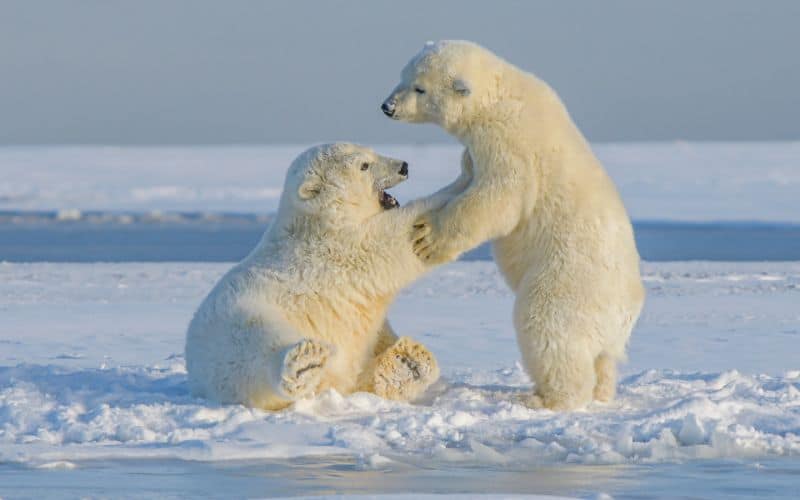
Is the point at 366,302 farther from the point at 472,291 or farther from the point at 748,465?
the point at 472,291

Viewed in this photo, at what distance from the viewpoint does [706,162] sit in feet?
122

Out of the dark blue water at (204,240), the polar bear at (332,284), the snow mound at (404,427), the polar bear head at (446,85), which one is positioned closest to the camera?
the snow mound at (404,427)

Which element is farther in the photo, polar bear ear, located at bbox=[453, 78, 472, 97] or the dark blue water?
the dark blue water

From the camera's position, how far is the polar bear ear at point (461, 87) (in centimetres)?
548

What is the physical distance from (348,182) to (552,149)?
33.2 inches

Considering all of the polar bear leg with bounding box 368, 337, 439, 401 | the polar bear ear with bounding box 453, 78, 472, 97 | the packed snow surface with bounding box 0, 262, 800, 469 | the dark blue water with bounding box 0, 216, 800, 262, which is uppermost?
the polar bear ear with bounding box 453, 78, 472, 97

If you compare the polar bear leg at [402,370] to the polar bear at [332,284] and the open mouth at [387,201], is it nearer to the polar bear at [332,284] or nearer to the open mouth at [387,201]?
the polar bear at [332,284]

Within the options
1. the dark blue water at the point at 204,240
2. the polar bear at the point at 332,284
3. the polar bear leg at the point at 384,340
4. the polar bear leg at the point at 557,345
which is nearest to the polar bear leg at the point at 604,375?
the polar bear leg at the point at 557,345

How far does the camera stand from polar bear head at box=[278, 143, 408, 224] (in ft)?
18.2

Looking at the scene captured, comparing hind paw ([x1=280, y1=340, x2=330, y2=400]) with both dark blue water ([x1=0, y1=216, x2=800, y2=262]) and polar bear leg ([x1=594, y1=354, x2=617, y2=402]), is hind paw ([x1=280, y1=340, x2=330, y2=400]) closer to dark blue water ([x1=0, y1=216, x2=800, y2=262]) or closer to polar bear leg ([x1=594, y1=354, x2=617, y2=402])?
polar bear leg ([x1=594, y1=354, x2=617, y2=402])

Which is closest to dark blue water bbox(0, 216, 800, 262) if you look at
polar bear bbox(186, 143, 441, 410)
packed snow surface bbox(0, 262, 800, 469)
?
packed snow surface bbox(0, 262, 800, 469)

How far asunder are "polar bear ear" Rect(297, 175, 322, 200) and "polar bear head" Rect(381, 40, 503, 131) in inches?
18.2

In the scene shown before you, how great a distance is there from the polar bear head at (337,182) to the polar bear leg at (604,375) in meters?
1.13

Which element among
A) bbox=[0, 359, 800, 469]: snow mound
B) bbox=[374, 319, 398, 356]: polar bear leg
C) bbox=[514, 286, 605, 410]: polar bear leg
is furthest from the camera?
bbox=[374, 319, 398, 356]: polar bear leg
